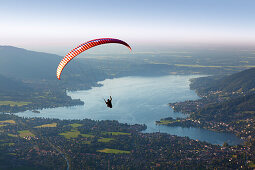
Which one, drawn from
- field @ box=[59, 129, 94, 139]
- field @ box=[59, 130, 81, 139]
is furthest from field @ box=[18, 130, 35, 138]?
field @ box=[59, 129, 94, 139]

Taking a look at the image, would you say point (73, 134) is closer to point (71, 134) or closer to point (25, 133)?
point (71, 134)

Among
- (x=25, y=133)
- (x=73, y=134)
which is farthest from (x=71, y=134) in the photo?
(x=25, y=133)

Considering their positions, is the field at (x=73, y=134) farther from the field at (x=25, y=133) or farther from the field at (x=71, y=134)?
the field at (x=25, y=133)

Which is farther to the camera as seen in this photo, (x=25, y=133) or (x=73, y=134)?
(x=25, y=133)

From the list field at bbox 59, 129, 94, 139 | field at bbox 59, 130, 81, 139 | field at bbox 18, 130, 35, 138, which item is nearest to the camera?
field at bbox 59, 129, 94, 139

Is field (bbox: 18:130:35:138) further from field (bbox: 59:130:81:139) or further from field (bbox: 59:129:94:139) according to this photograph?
field (bbox: 59:129:94:139)

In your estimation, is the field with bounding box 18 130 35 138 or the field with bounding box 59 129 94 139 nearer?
the field with bounding box 59 129 94 139

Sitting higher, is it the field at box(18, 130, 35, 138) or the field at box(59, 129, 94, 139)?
the field at box(18, 130, 35, 138)

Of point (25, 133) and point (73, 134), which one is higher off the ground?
point (25, 133)

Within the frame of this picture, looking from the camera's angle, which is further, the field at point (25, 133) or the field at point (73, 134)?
the field at point (25, 133)

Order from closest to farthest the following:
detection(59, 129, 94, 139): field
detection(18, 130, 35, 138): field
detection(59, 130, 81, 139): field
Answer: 1. detection(59, 129, 94, 139): field
2. detection(59, 130, 81, 139): field
3. detection(18, 130, 35, 138): field

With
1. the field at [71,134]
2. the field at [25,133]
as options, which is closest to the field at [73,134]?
the field at [71,134]

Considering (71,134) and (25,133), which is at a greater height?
(25,133)

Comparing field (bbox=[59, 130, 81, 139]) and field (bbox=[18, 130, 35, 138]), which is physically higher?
field (bbox=[18, 130, 35, 138])
